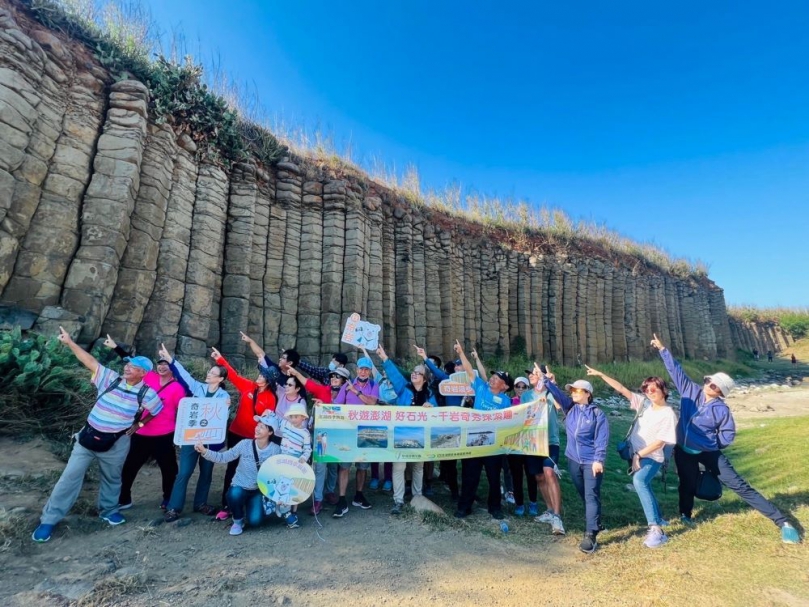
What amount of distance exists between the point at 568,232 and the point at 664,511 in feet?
70.1

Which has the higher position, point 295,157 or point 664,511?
point 295,157

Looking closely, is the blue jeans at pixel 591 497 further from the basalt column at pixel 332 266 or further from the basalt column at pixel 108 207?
the basalt column at pixel 108 207

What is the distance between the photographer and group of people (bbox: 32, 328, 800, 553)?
489 centimetres

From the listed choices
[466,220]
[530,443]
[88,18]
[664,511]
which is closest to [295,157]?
[88,18]

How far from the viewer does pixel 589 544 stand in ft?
17.2

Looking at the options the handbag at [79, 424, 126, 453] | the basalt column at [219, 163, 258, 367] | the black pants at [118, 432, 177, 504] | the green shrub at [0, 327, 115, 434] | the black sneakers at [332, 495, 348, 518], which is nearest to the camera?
the handbag at [79, 424, 126, 453]

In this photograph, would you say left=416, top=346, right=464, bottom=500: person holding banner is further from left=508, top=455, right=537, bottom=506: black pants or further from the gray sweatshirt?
the gray sweatshirt

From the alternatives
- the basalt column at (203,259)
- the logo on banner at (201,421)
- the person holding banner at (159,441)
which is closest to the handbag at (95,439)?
the person holding banner at (159,441)

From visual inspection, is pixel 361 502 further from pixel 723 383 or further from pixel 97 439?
pixel 723 383

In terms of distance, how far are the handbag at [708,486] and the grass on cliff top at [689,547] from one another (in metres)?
0.39

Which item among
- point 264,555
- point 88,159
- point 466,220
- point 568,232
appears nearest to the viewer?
point 264,555

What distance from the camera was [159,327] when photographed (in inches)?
366

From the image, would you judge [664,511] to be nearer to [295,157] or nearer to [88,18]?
[295,157]

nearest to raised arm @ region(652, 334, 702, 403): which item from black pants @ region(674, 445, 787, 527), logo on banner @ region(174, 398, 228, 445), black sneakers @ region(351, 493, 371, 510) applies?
black pants @ region(674, 445, 787, 527)
